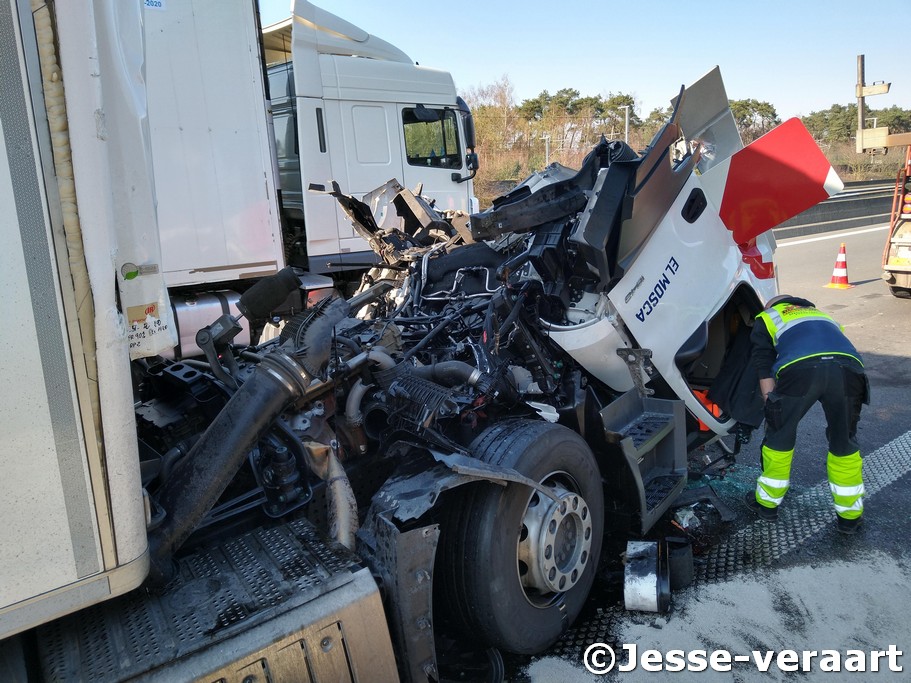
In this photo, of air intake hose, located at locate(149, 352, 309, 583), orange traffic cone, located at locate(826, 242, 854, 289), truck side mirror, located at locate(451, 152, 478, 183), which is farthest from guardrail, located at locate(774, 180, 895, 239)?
air intake hose, located at locate(149, 352, 309, 583)

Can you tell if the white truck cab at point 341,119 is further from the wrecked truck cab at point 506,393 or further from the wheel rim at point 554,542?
the wheel rim at point 554,542

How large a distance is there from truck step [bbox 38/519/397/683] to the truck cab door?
6455 mm

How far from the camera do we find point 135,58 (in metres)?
1.57

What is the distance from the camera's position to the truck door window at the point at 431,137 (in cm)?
794

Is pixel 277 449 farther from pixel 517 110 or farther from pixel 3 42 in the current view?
pixel 517 110

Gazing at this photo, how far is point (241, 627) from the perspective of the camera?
5.43ft

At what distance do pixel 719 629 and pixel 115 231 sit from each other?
108 inches

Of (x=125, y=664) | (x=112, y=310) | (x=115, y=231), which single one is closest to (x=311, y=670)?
(x=125, y=664)

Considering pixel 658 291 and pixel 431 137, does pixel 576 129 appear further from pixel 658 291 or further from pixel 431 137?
pixel 658 291

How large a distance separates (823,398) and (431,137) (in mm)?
5956

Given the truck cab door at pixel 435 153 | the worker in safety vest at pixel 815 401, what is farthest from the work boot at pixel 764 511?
the truck cab door at pixel 435 153

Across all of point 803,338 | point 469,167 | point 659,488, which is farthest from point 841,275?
point 659,488

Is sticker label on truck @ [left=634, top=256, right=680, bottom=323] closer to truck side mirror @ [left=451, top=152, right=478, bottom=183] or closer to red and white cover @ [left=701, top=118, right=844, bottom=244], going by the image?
red and white cover @ [left=701, top=118, right=844, bottom=244]

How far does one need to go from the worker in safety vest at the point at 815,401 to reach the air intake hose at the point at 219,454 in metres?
2.79
